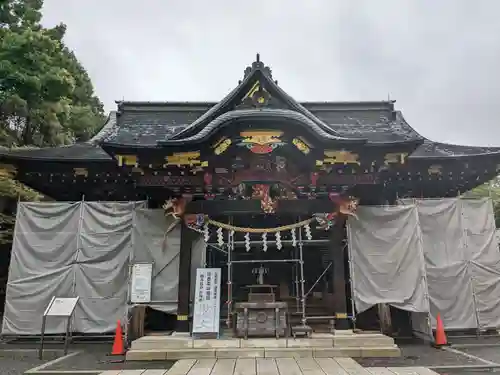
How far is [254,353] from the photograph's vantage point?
6.70m

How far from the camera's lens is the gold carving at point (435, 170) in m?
8.97

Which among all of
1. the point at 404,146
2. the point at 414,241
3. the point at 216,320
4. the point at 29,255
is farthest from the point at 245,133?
the point at 29,255

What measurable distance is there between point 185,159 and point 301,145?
8.12ft

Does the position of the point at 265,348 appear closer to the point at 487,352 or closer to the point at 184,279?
the point at 184,279

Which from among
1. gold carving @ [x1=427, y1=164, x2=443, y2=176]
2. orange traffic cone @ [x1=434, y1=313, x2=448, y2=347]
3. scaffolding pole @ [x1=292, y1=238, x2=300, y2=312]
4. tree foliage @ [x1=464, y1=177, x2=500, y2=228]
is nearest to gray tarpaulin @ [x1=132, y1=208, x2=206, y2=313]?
scaffolding pole @ [x1=292, y1=238, x2=300, y2=312]

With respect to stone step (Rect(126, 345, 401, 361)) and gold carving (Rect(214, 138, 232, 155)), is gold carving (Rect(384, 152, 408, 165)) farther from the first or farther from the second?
stone step (Rect(126, 345, 401, 361))

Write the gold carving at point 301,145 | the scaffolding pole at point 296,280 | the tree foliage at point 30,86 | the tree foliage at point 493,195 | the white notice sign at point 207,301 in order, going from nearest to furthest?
the white notice sign at point 207,301
the gold carving at point 301,145
the scaffolding pole at point 296,280
the tree foliage at point 30,86
the tree foliage at point 493,195

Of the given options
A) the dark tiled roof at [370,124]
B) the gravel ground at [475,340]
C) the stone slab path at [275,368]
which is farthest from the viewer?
the dark tiled roof at [370,124]

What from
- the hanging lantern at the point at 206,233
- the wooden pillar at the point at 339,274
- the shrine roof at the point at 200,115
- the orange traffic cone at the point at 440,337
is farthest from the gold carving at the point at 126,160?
the orange traffic cone at the point at 440,337

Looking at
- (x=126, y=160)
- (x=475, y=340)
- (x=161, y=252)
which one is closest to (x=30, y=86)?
(x=126, y=160)

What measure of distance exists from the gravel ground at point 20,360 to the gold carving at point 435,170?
9117 millimetres

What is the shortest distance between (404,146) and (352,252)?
2544mm

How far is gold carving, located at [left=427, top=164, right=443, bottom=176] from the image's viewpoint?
8.97 meters

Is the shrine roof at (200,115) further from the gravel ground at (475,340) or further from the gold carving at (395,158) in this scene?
the gravel ground at (475,340)
